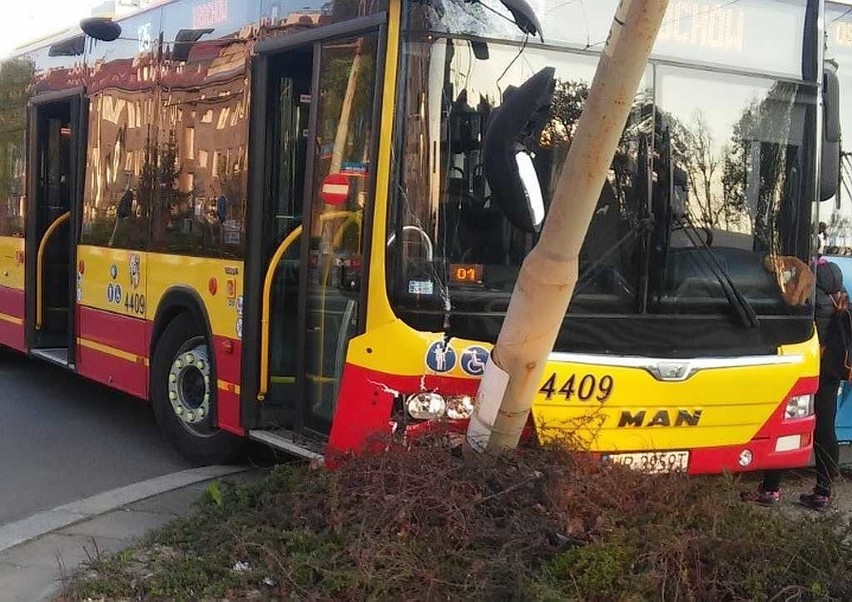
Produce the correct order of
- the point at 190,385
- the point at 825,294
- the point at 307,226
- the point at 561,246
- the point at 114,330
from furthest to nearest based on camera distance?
the point at 114,330 < the point at 190,385 < the point at 825,294 < the point at 307,226 < the point at 561,246

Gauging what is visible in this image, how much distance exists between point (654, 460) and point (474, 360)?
1072 millimetres

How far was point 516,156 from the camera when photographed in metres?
4.55

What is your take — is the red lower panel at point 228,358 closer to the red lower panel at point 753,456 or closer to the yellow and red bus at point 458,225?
the yellow and red bus at point 458,225

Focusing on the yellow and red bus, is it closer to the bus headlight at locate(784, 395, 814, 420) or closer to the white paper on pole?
the bus headlight at locate(784, 395, 814, 420)

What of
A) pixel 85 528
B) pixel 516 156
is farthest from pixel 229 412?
pixel 516 156

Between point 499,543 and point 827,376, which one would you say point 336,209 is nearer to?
point 499,543

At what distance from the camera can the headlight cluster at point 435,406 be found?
5086 millimetres

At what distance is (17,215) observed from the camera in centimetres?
1031

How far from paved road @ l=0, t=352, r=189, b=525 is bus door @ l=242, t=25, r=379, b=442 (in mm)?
1419

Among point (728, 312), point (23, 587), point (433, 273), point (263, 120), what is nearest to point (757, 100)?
point (728, 312)

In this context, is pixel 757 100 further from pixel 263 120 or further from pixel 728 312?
pixel 263 120

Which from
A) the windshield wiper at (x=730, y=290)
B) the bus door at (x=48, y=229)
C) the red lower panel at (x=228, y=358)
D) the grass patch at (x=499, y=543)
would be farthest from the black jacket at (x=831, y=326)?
the bus door at (x=48, y=229)

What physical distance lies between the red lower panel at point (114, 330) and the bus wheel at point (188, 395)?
0.26m

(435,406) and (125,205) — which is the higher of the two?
(125,205)
